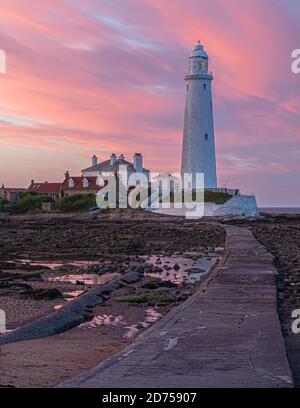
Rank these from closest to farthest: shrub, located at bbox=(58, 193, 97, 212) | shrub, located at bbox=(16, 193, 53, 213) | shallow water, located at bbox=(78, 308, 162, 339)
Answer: shallow water, located at bbox=(78, 308, 162, 339), shrub, located at bbox=(58, 193, 97, 212), shrub, located at bbox=(16, 193, 53, 213)

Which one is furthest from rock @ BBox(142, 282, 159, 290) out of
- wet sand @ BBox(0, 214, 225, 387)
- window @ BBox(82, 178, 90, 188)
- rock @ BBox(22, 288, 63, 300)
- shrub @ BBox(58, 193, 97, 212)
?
window @ BBox(82, 178, 90, 188)

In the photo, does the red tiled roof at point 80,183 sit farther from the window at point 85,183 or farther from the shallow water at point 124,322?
the shallow water at point 124,322

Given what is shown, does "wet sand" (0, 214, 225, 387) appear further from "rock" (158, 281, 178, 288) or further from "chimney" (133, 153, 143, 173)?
"chimney" (133, 153, 143, 173)

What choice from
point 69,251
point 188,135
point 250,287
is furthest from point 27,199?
point 250,287

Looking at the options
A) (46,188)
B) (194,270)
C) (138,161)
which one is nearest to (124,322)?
(194,270)

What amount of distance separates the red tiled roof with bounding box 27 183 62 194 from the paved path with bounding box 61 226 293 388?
59.1 meters

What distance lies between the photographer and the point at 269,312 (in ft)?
28.7

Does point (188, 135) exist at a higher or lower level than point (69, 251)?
higher

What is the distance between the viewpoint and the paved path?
17.2 ft

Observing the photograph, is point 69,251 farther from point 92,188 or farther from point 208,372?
point 92,188

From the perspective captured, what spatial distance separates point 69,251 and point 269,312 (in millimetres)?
14513

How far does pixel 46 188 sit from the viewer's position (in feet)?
228

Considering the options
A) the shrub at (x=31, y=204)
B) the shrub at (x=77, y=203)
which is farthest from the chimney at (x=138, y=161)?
the shrub at (x=31, y=204)
